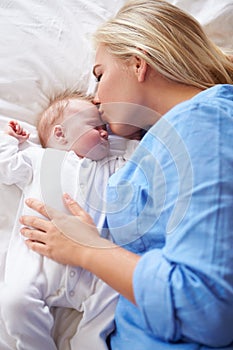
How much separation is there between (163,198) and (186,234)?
4.0 inches

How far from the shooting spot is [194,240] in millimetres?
827

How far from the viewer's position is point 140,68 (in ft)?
3.55

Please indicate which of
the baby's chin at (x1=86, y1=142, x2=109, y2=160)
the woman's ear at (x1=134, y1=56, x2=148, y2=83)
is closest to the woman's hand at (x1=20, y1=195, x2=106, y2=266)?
the baby's chin at (x1=86, y1=142, x2=109, y2=160)

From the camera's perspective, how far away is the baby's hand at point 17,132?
120 centimetres

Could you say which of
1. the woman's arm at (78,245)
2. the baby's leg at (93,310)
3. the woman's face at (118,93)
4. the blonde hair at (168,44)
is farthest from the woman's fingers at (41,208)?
the blonde hair at (168,44)

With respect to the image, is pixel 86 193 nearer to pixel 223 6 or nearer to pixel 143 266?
pixel 143 266

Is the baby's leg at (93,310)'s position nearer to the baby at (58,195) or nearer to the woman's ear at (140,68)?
the baby at (58,195)

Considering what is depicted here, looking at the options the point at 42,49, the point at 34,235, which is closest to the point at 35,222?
the point at 34,235

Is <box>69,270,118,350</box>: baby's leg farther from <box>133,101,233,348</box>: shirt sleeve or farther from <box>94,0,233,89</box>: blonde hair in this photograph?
<box>94,0,233,89</box>: blonde hair

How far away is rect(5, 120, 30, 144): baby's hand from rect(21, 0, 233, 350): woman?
204 mm

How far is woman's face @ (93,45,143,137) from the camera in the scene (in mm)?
1110

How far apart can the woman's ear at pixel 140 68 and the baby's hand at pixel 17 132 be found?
320 mm

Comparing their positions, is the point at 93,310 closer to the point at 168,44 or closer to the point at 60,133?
the point at 60,133

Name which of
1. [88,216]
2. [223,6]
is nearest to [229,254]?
[88,216]
